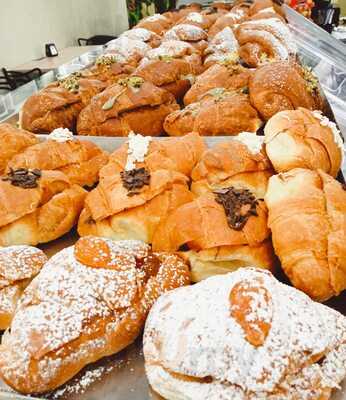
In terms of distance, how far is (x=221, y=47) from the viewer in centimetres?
388

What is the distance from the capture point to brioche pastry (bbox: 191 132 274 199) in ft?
6.33

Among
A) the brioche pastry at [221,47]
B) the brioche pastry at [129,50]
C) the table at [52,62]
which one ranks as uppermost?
the brioche pastry at [221,47]

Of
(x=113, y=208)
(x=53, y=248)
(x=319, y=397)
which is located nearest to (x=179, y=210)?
(x=113, y=208)

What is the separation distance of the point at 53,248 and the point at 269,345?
3.82 ft

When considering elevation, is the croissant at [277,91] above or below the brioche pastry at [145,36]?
above

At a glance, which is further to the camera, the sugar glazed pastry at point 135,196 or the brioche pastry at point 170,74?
the brioche pastry at point 170,74

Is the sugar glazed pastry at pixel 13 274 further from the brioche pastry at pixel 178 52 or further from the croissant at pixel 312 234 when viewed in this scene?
the brioche pastry at pixel 178 52

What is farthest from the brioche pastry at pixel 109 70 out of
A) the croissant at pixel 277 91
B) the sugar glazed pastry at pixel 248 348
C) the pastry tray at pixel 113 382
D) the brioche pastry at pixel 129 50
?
the sugar glazed pastry at pixel 248 348

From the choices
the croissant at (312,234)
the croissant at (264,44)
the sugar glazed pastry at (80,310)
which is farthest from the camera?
the croissant at (264,44)

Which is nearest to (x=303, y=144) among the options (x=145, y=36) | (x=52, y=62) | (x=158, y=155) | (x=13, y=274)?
(x=158, y=155)

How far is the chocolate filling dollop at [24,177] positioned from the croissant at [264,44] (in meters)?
1.97

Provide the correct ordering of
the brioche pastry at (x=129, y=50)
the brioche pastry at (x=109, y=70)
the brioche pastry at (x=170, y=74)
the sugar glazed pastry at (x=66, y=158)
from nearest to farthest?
1. the sugar glazed pastry at (x=66, y=158)
2. the brioche pastry at (x=170, y=74)
3. the brioche pastry at (x=109, y=70)
4. the brioche pastry at (x=129, y=50)

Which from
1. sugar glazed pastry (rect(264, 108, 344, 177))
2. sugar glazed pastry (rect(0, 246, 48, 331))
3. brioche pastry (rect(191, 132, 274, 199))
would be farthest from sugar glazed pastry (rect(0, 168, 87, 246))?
sugar glazed pastry (rect(264, 108, 344, 177))

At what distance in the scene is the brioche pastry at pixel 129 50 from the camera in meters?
4.08
